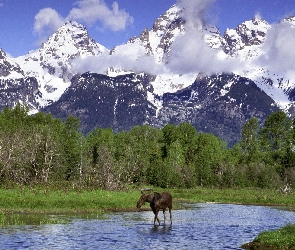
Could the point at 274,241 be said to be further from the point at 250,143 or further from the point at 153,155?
the point at 250,143

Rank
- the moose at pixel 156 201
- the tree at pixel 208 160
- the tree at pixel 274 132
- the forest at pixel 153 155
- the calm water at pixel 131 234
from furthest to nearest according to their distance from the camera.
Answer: the tree at pixel 274 132 → the tree at pixel 208 160 → the forest at pixel 153 155 → the moose at pixel 156 201 → the calm water at pixel 131 234

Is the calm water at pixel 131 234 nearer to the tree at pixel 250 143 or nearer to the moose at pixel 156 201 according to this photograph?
the moose at pixel 156 201

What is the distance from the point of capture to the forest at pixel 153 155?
109 m

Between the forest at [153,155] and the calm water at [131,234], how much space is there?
4258cm

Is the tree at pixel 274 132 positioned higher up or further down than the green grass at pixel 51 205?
higher up

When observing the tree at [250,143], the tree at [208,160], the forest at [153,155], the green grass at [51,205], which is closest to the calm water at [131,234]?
the green grass at [51,205]

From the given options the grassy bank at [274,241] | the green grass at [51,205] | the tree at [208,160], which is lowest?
the grassy bank at [274,241]

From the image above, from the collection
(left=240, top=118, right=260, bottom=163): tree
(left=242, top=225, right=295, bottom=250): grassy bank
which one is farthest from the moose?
(left=240, top=118, right=260, bottom=163): tree

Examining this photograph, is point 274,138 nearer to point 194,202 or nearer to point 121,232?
point 194,202

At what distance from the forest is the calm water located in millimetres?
42585

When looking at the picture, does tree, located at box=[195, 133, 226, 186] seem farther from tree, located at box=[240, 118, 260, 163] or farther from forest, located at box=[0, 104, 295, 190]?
tree, located at box=[240, 118, 260, 163]

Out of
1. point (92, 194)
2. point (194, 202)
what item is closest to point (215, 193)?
point (194, 202)

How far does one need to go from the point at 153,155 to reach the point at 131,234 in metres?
120

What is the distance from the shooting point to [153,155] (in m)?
163
